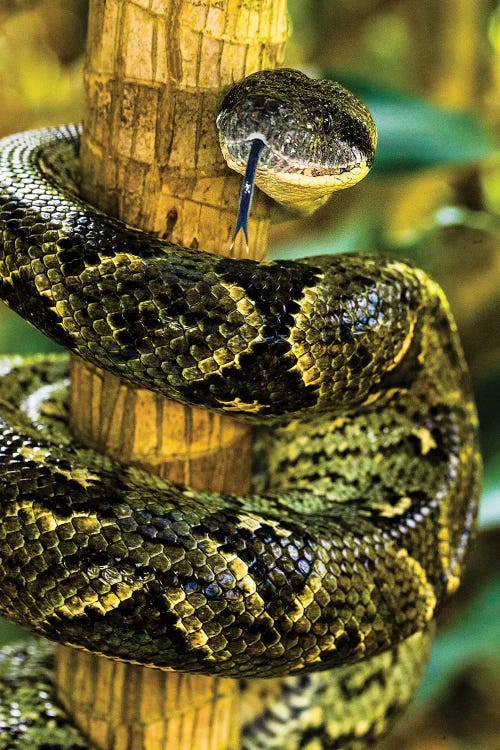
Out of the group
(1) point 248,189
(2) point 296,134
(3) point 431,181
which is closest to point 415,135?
(2) point 296,134

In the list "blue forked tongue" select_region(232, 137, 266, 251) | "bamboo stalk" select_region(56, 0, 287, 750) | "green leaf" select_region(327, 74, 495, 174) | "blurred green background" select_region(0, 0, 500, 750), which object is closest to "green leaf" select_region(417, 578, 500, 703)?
"blurred green background" select_region(0, 0, 500, 750)

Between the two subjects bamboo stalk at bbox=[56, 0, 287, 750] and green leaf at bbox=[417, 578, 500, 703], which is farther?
green leaf at bbox=[417, 578, 500, 703]

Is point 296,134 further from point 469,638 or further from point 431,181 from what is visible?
point 431,181

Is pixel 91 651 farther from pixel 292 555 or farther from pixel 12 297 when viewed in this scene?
Result: pixel 12 297

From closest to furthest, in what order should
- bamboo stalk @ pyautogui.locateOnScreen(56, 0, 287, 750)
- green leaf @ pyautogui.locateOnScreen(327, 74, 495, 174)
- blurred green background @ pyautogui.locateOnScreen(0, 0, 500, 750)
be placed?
bamboo stalk @ pyautogui.locateOnScreen(56, 0, 287, 750)
green leaf @ pyautogui.locateOnScreen(327, 74, 495, 174)
blurred green background @ pyautogui.locateOnScreen(0, 0, 500, 750)

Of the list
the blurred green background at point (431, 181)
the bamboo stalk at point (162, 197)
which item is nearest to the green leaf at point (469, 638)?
the blurred green background at point (431, 181)

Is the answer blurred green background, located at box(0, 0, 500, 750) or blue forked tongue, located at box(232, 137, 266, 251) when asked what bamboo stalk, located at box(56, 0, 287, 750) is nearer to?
blue forked tongue, located at box(232, 137, 266, 251)
